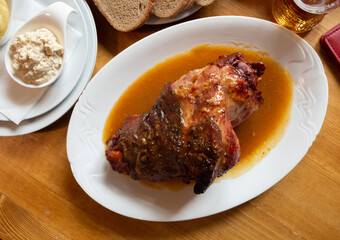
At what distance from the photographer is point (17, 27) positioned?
2627 millimetres

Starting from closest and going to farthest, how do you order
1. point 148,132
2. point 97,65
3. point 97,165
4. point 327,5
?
point 148,132, point 327,5, point 97,165, point 97,65

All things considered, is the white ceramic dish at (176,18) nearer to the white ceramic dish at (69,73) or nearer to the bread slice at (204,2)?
the bread slice at (204,2)

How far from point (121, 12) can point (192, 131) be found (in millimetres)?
1341

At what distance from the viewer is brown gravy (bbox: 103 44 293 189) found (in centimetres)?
266

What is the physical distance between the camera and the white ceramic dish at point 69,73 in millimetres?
2607

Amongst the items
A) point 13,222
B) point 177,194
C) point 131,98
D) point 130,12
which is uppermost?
point 130,12

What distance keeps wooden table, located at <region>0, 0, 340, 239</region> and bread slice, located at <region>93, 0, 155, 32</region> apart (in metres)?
0.96

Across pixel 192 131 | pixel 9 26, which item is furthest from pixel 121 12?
pixel 192 131

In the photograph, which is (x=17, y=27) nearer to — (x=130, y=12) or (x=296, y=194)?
(x=130, y=12)

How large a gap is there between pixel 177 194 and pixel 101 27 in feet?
5.55

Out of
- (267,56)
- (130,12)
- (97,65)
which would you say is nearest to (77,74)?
(97,65)

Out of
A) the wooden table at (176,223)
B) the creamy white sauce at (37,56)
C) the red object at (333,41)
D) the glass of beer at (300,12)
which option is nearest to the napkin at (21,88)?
the creamy white sauce at (37,56)

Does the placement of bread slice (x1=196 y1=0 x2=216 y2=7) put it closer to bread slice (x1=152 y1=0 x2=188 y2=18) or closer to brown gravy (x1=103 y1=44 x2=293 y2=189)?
bread slice (x1=152 y1=0 x2=188 y2=18)

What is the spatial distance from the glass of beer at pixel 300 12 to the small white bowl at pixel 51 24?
184cm
